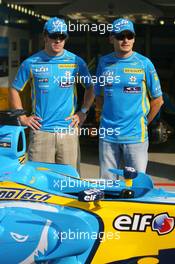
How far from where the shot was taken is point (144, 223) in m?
3.13

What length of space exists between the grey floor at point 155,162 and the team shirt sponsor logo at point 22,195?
3.59 meters

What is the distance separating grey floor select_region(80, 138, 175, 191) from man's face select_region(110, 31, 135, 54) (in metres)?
2.87

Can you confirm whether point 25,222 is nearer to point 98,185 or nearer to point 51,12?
point 98,185

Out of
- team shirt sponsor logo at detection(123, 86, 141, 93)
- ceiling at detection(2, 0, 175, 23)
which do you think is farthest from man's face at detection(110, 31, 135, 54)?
ceiling at detection(2, 0, 175, 23)

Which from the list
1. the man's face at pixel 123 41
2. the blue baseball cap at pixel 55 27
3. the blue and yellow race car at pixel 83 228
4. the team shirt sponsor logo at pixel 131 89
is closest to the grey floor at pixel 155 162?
the team shirt sponsor logo at pixel 131 89

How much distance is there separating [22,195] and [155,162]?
557cm

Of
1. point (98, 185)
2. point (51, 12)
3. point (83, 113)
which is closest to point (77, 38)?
point (51, 12)

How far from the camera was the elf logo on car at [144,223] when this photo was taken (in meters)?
3.12

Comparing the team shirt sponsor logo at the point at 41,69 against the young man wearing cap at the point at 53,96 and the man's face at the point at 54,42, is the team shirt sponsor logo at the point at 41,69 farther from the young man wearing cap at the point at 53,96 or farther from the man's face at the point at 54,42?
the man's face at the point at 54,42

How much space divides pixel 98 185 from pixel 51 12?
906 centimetres

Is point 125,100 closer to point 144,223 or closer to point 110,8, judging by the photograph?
point 144,223

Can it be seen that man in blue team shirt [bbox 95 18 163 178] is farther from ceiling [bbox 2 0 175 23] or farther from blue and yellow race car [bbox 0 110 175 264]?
ceiling [bbox 2 0 175 23]

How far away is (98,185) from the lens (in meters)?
3.64

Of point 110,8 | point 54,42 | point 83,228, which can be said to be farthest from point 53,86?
point 110,8
